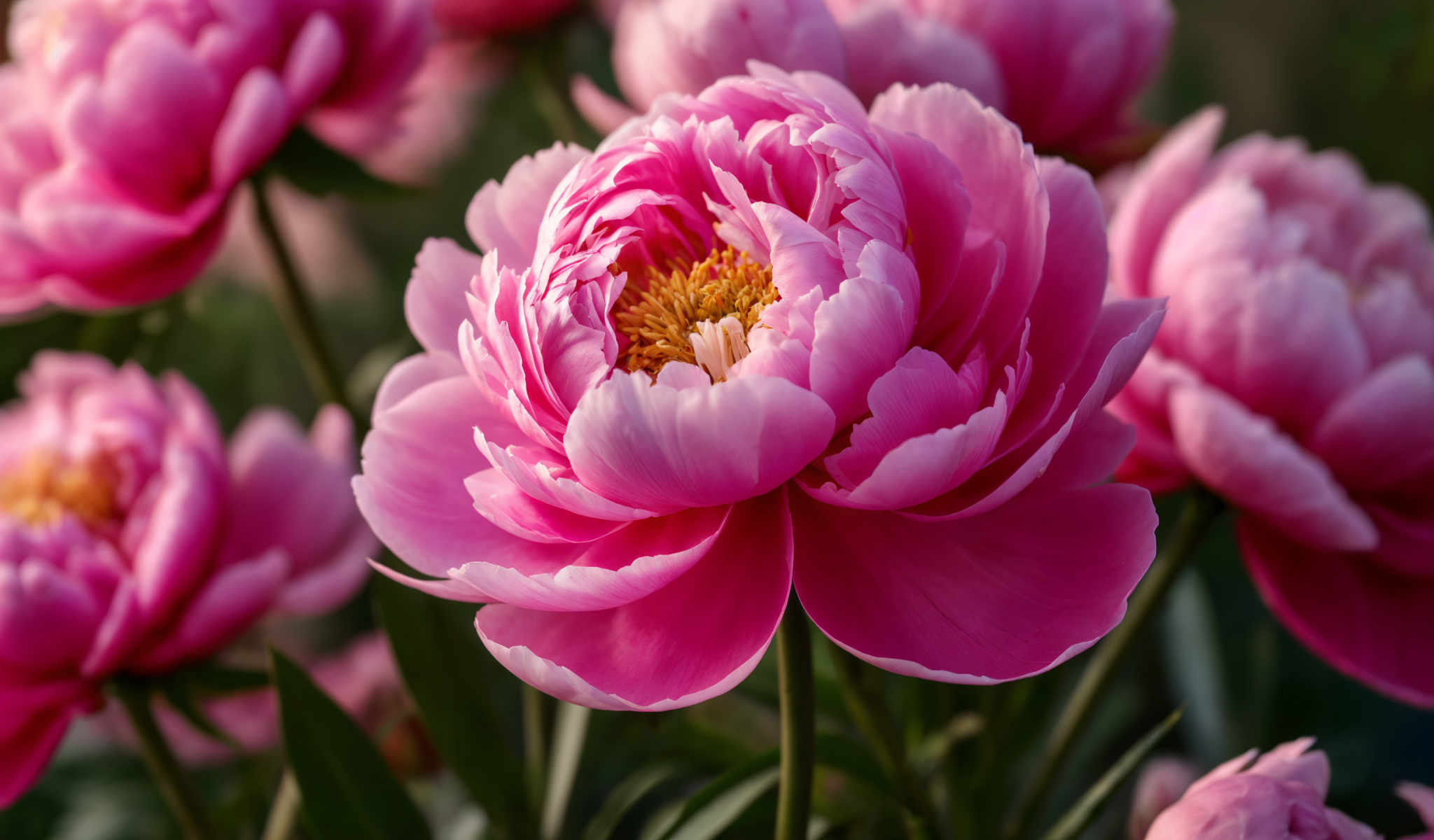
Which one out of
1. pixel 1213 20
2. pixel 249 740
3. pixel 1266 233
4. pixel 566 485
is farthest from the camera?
pixel 1213 20

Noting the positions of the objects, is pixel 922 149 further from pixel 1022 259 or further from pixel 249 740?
pixel 249 740

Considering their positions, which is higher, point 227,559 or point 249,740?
point 227,559

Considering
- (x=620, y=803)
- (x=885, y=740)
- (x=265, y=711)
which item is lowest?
(x=265, y=711)

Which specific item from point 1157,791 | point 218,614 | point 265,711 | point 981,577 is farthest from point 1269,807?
point 265,711

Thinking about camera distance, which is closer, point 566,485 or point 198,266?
point 566,485

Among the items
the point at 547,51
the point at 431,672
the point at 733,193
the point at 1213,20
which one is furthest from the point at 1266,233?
the point at 1213,20

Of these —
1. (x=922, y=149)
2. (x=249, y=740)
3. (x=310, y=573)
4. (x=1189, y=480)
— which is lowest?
(x=249, y=740)

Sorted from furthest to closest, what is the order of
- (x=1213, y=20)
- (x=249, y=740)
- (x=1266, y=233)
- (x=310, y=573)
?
(x=1213, y=20) < (x=249, y=740) < (x=310, y=573) < (x=1266, y=233)

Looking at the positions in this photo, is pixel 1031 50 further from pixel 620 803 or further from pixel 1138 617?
pixel 620 803

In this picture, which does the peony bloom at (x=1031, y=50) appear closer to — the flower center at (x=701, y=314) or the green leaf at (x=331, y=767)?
the flower center at (x=701, y=314)
